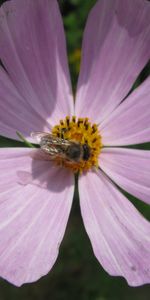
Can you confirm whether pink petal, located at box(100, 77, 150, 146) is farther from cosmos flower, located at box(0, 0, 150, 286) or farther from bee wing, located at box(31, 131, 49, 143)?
bee wing, located at box(31, 131, 49, 143)

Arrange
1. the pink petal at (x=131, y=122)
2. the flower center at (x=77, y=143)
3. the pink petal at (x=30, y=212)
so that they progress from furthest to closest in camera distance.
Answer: the pink petal at (x=131, y=122) → the flower center at (x=77, y=143) → the pink petal at (x=30, y=212)

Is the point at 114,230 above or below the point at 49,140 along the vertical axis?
below

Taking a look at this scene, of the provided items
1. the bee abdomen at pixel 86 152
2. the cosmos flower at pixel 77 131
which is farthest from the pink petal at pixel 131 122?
the bee abdomen at pixel 86 152

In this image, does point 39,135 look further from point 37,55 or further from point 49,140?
point 37,55

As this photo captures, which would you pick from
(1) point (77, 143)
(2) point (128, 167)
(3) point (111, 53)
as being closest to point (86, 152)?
(1) point (77, 143)

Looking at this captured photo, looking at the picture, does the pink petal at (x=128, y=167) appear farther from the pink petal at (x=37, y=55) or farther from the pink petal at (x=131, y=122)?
the pink petal at (x=37, y=55)

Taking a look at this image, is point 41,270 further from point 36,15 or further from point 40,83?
point 36,15

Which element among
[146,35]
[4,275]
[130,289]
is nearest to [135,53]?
[146,35]
